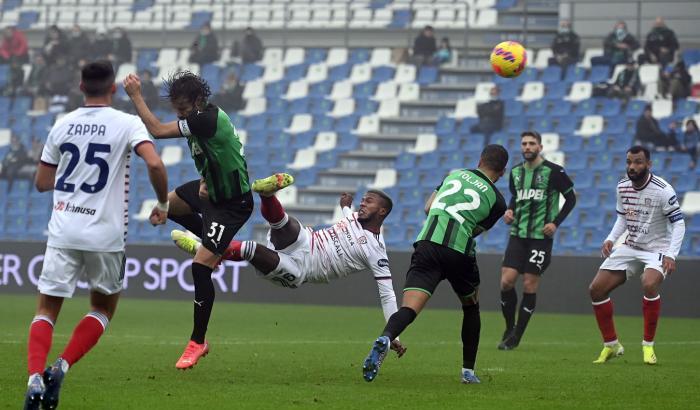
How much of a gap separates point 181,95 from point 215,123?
0.37 m

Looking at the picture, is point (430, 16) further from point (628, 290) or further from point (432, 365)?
point (432, 365)

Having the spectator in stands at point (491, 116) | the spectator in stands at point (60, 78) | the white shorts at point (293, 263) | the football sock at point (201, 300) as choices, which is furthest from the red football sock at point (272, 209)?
the spectator in stands at point (60, 78)

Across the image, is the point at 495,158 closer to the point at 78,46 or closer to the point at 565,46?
the point at 565,46

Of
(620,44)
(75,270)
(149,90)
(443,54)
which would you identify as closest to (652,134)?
(620,44)

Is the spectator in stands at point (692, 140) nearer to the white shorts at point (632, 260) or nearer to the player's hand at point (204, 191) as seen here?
the white shorts at point (632, 260)

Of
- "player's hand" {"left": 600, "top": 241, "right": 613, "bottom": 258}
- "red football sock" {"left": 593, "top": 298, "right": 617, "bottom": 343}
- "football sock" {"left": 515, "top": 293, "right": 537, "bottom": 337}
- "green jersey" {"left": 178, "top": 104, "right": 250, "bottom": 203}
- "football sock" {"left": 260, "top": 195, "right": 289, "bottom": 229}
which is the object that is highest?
"green jersey" {"left": 178, "top": 104, "right": 250, "bottom": 203}

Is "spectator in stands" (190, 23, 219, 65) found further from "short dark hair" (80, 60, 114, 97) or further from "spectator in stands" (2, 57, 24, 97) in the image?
"short dark hair" (80, 60, 114, 97)

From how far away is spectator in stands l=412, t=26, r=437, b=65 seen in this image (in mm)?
29062

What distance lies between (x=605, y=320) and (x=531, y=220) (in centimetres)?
202

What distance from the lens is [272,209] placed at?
444 inches

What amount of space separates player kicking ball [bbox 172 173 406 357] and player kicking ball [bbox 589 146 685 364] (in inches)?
98.9

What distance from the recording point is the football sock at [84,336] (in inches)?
308

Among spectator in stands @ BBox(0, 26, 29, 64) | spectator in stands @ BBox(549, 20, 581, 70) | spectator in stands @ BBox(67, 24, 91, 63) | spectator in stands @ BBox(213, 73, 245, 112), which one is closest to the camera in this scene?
spectator in stands @ BBox(549, 20, 581, 70)

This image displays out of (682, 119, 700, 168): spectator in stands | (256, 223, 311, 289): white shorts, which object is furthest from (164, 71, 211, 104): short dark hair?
(682, 119, 700, 168): spectator in stands
